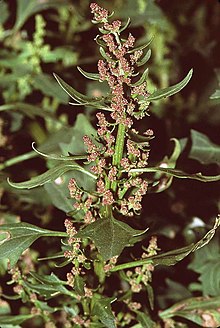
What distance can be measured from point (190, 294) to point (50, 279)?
0.31m

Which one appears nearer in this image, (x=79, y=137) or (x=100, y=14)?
(x=100, y=14)

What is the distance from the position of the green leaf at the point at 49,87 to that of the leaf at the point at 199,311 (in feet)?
1.67

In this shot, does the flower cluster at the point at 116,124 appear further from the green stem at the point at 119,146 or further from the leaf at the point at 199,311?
the leaf at the point at 199,311

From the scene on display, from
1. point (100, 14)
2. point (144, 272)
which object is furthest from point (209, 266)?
point (100, 14)

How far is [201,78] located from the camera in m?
1.63

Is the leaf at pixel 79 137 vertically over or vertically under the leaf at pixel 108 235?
over

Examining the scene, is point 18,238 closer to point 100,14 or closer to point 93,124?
point 100,14

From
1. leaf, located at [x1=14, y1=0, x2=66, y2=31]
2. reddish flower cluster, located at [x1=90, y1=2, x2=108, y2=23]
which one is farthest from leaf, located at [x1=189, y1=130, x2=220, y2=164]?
leaf, located at [x1=14, y1=0, x2=66, y2=31]

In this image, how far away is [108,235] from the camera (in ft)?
2.42

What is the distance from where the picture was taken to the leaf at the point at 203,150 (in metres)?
1.08

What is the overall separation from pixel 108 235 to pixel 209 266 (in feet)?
1.19

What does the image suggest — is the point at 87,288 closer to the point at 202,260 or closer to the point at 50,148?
the point at 202,260

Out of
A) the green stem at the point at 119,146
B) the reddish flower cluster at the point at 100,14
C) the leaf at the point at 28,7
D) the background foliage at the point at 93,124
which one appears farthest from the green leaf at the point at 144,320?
the leaf at the point at 28,7

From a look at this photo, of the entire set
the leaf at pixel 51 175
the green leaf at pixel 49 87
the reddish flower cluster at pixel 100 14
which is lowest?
the leaf at pixel 51 175
